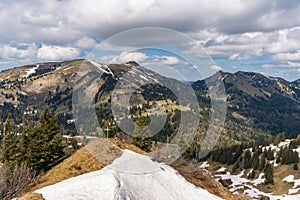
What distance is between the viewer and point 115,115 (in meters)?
27.0

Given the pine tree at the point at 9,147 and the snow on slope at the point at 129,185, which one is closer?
the snow on slope at the point at 129,185

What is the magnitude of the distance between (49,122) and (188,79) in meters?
37.8

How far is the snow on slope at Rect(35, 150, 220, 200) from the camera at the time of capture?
1001 inches

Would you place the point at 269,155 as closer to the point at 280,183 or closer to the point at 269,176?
the point at 269,176

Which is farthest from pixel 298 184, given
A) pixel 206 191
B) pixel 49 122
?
pixel 49 122

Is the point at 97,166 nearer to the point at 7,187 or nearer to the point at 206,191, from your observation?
the point at 7,187

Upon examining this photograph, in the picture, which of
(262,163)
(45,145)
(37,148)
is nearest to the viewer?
(37,148)

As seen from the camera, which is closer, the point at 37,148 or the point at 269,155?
the point at 37,148

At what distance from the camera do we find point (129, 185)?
28750 mm

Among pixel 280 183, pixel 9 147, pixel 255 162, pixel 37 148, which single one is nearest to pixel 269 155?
pixel 255 162

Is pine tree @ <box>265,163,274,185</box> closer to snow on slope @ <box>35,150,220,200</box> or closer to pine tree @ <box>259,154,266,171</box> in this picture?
pine tree @ <box>259,154,266,171</box>

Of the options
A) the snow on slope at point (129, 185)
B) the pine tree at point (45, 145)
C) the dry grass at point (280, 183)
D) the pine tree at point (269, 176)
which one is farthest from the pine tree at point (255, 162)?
the snow on slope at point (129, 185)

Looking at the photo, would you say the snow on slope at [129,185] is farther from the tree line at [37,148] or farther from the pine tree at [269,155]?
the pine tree at [269,155]

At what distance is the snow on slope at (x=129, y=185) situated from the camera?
25.4 meters
